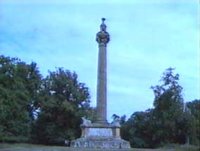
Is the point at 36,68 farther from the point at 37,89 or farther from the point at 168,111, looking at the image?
the point at 168,111

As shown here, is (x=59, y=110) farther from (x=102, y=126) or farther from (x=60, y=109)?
(x=102, y=126)

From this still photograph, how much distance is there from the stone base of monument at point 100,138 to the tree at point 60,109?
17.5m

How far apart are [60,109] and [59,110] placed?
0.43 meters

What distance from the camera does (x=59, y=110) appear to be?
200 ft

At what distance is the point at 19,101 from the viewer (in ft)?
190

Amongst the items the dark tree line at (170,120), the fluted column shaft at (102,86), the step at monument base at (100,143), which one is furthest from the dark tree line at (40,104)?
the step at monument base at (100,143)

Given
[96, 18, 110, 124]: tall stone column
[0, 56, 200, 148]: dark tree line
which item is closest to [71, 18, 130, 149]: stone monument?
[96, 18, 110, 124]: tall stone column

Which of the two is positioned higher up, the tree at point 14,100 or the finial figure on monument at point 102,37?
the finial figure on monument at point 102,37

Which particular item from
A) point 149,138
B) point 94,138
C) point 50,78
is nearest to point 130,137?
point 149,138

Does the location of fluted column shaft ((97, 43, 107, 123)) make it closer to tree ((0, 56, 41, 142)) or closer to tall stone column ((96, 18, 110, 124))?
tall stone column ((96, 18, 110, 124))

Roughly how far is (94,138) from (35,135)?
22254 mm

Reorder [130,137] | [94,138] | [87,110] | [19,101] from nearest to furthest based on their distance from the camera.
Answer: [94,138], [19,101], [87,110], [130,137]

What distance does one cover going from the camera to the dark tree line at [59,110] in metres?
58.0

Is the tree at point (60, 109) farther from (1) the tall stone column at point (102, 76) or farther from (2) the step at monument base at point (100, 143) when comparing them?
Answer: (2) the step at monument base at point (100, 143)
